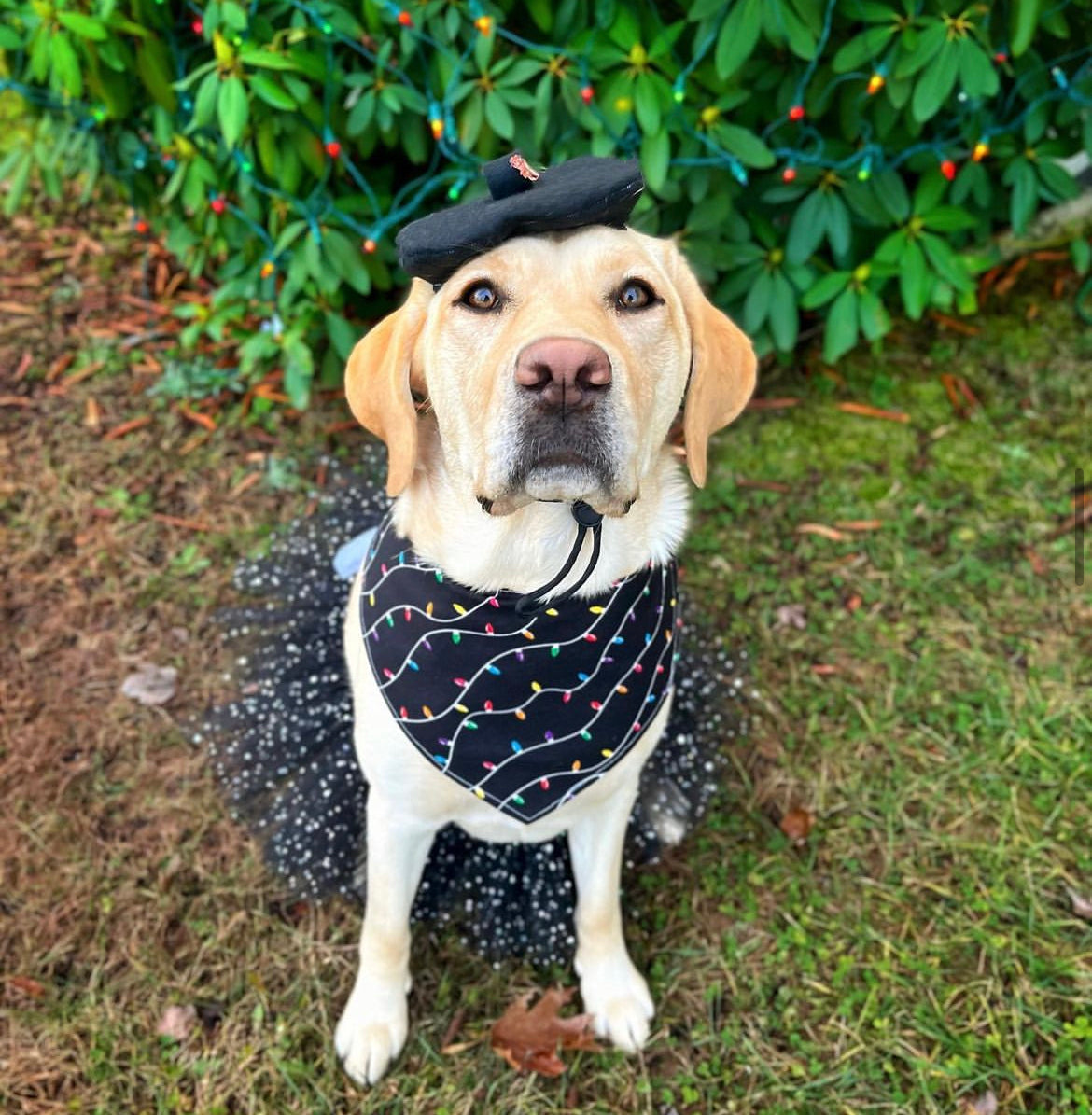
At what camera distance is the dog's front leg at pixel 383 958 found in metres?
2.40

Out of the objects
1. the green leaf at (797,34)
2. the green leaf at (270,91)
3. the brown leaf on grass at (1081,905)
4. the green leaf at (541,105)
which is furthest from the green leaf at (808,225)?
the brown leaf on grass at (1081,905)

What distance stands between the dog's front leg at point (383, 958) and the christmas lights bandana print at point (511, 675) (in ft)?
1.17

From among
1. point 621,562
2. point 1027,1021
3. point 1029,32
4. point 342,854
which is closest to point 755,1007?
point 1027,1021

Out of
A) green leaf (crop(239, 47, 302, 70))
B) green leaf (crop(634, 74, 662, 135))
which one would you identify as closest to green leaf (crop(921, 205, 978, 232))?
green leaf (crop(634, 74, 662, 135))

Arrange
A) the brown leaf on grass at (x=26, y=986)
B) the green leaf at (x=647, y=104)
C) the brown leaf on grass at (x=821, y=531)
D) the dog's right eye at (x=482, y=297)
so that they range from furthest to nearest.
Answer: the brown leaf on grass at (x=821, y=531) < the green leaf at (x=647, y=104) < the brown leaf on grass at (x=26, y=986) < the dog's right eye at (x=482, y=297)

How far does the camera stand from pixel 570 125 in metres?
3.12

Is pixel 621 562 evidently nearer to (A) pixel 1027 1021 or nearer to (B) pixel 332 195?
(A) pixel 1027 1021

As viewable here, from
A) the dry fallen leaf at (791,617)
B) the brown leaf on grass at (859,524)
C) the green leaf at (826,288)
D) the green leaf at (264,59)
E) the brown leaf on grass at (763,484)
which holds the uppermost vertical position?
the green leaf at (264,59)

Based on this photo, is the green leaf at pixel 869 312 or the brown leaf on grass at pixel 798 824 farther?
the green leaf at pixel 869 312

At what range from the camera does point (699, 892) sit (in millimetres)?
2904

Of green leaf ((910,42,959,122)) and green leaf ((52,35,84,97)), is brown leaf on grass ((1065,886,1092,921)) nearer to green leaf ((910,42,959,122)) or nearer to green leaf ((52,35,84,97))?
green leaf ((910,42,959,122))

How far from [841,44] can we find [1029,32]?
59 centimetres

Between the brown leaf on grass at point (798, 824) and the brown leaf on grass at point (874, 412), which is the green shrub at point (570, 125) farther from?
the brown leaf on grass at point (798, 824)

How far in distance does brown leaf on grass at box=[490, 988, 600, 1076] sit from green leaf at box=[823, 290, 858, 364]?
2481mm
